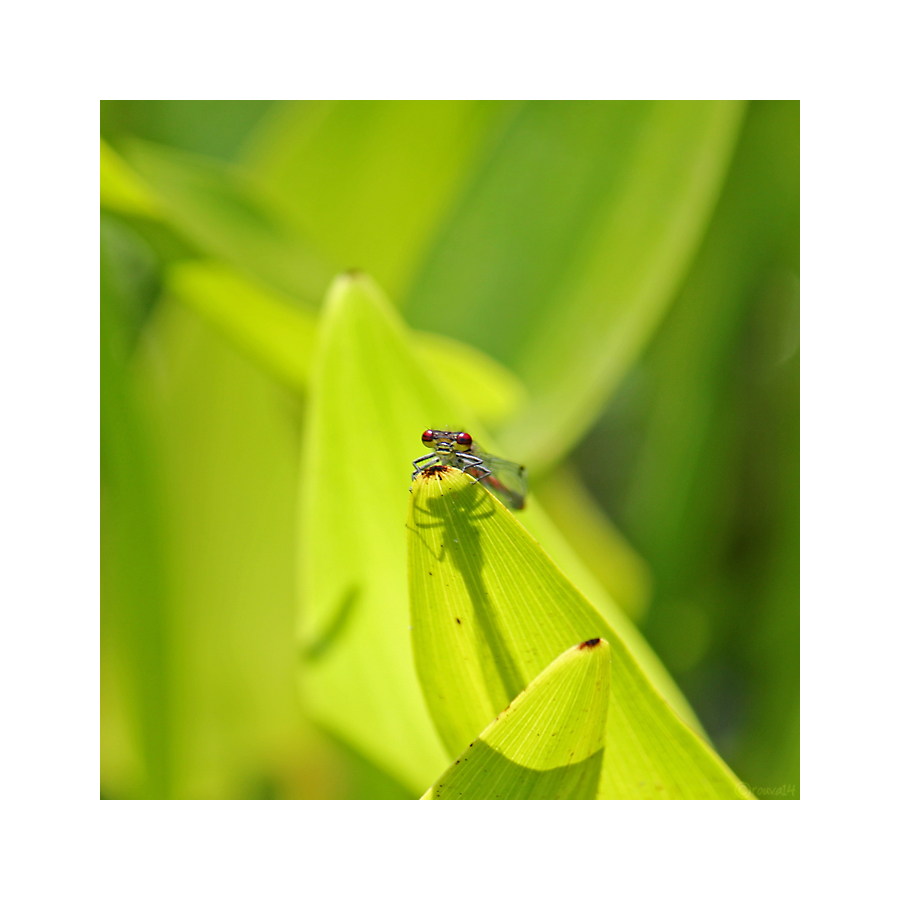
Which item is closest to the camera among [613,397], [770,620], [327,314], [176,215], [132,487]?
[327,314]

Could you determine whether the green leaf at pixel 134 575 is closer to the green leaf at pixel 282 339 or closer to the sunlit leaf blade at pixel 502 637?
the green leaf at pixel 282 339

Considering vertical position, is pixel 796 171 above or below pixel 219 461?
above

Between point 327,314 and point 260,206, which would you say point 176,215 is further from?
point 327,314

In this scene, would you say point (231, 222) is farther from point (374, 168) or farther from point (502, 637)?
point (502, 637)

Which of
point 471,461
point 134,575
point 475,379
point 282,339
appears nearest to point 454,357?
point 475,379

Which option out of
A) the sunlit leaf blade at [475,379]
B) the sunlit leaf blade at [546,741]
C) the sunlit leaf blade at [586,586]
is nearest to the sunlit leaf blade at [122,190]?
the sunlit leaf blade at [475,379]
